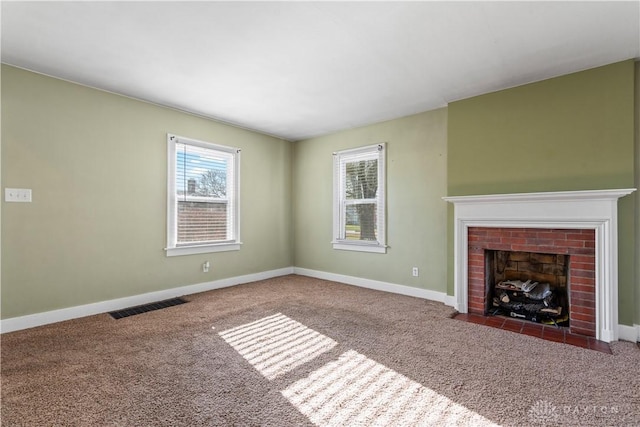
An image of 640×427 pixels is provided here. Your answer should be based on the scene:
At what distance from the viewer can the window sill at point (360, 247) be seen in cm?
449

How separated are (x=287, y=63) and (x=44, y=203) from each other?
275cm

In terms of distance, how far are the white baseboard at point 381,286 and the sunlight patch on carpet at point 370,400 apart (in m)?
1.99

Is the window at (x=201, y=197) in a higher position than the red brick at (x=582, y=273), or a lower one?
higher

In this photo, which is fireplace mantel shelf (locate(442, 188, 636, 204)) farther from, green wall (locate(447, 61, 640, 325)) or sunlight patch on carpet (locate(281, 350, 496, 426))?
sunlight patch on carpet (locate(281, 350, 496, 426))

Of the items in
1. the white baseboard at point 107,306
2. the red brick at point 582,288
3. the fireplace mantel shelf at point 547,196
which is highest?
the fireplace mantel shelf at point 547,196

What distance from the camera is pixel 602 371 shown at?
85.2 inches

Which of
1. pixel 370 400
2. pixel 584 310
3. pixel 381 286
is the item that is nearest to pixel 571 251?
pixel 584 310

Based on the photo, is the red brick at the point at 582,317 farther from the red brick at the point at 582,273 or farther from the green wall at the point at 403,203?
the green wall at the point at 403,203

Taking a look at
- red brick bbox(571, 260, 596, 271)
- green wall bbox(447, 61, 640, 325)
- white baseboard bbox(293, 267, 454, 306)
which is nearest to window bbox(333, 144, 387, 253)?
white baseboard bbox(293, 267, 454, 306)

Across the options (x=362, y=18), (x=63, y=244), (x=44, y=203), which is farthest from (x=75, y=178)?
(x=362, y=18)

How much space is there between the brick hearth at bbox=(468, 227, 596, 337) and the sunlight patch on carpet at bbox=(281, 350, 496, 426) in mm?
1863

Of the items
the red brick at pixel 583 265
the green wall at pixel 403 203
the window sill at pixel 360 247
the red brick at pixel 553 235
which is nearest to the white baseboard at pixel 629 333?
the red brick at pixel 583 265

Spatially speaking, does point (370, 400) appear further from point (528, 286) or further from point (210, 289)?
point (210, 289)

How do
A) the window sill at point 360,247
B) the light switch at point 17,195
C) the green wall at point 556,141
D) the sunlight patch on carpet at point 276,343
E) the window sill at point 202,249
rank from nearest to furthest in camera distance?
the sunlight patch on carpet at point 276,343 → the green wall at point 556,141 → the light switch at point 17,195 → the window sill at point 202,249 → the window sill at point 360,247
